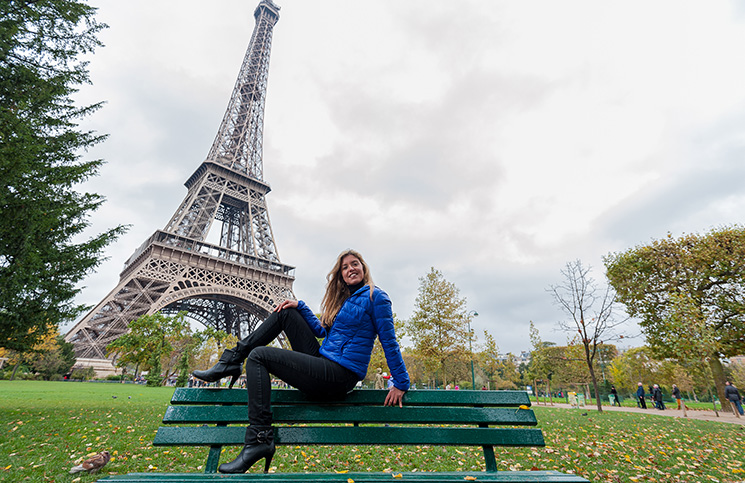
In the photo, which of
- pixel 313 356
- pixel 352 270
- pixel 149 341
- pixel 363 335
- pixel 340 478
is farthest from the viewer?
pixel 149 341

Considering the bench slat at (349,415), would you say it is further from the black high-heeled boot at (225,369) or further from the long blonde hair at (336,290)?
the long blonde hair at (336,290)

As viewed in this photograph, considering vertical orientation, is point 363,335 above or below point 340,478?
above

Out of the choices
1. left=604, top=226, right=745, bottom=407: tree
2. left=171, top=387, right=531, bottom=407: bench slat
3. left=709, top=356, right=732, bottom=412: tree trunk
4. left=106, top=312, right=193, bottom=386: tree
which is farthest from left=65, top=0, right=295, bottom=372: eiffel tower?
left=709, top=356, right=732, bottom=412: tree trunk

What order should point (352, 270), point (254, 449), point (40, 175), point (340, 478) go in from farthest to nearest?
1. point (40, 175)
2. point (352, 270)
3. point (254, 449)
4. point (340, 478)

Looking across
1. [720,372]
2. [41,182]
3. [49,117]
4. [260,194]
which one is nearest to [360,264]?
[41,182]

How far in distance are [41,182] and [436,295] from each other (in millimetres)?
17329

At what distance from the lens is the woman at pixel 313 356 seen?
209 cm

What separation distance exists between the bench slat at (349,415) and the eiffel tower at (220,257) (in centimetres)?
2235

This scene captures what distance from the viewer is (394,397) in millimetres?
2260

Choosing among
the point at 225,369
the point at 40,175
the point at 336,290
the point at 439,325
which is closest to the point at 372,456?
the point at 336,290

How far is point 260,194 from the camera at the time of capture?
1293 inches

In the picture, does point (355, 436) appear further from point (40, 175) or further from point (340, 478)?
point (40, 175)

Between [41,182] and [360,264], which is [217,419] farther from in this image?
[41,182]

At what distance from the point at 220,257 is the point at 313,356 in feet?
88.5
